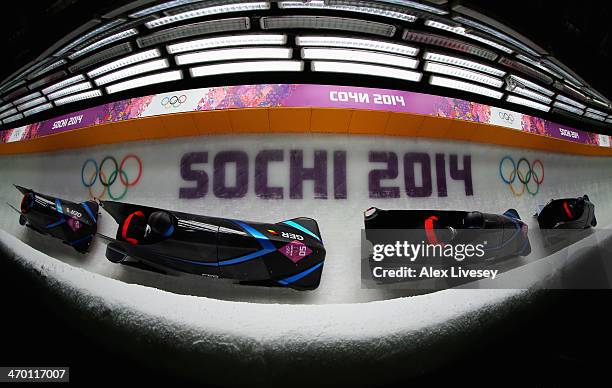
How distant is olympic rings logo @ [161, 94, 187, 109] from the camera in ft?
11.6

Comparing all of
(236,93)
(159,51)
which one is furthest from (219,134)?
(159,51)

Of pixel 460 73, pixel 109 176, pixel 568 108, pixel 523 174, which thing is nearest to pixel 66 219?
pixel 109 176

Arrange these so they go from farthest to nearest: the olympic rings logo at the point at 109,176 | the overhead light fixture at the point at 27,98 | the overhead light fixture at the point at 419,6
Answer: the overhead light fixture at the point at 27,98 → the olympic rings logo at the point at 109,176 → the overhead light fixture at the point at 419,6

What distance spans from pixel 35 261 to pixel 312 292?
318 cm

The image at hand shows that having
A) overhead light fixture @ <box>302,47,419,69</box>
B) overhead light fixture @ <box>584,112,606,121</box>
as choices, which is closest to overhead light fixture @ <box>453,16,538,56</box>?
overhead light fixture @ <box>302,47,419,69</box>

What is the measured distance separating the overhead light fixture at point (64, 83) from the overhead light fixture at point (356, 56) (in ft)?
9.77

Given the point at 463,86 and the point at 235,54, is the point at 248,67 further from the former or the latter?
the point at 463,86

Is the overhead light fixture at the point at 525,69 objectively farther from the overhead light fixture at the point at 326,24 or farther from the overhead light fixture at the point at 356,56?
the overhead light fixture at the point at 326,24

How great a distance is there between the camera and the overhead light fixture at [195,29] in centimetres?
256

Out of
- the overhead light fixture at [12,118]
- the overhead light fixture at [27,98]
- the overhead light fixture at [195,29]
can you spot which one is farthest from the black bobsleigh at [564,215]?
the overhead light fixture at [12,118]

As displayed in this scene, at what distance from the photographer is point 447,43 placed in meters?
2.83

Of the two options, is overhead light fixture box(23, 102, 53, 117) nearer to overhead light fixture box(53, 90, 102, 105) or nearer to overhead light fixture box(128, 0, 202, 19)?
overhead light fixture box(53, 90, 102, 105)

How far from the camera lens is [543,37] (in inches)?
76.0

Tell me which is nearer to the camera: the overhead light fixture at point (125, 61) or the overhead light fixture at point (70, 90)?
the overhead light fixture at point (125, 61)
